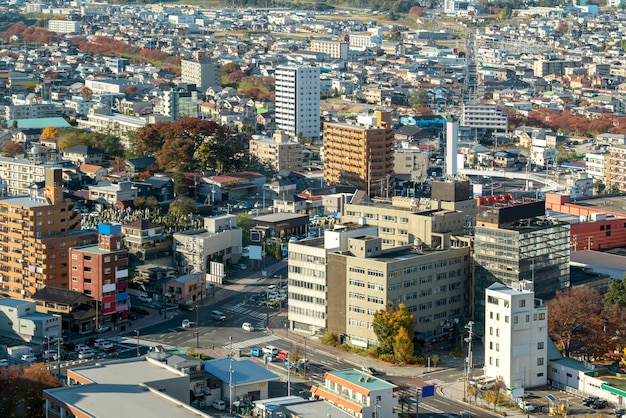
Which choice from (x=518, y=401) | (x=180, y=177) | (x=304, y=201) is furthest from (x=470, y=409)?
(x=180, y=177)

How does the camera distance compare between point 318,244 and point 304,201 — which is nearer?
point 318,244

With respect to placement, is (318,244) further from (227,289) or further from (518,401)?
(518,401)

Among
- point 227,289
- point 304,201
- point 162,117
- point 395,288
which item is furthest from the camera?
point 162,117

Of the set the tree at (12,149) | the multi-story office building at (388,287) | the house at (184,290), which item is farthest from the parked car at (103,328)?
the tree at (12,149)

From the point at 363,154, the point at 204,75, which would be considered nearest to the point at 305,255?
the point at 363,154

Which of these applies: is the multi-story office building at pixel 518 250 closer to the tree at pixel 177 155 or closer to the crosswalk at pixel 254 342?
the crosswalk at pixel 254 342

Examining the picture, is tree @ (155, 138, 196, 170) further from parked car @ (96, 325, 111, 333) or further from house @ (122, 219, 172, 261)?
parked car @ (96, 325, 111, 333)

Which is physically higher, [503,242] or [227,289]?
[503,242]
